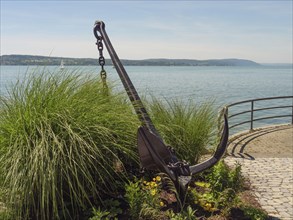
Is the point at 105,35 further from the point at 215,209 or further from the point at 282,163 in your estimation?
the point at 282,163

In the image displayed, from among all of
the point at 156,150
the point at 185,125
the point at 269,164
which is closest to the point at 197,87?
the point at 269,164

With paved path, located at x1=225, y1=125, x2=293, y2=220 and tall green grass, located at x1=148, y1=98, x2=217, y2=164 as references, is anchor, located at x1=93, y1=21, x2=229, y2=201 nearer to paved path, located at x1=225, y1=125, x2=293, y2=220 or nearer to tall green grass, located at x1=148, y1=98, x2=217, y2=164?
tall green grass, located at x1=148, y1=98, x2=217, y2=164

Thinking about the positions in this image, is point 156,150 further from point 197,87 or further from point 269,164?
point 197,87

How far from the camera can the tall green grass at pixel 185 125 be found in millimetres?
4564

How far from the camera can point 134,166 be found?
424 cm

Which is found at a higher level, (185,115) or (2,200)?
(185,115)

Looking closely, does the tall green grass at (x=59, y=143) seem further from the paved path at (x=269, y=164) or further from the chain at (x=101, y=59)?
the paved path at (x=269, y=164)

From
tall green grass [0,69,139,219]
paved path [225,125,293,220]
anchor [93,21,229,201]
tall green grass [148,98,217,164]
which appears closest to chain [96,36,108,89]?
anchor [93,21,229,201]

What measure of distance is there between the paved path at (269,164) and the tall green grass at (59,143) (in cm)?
187

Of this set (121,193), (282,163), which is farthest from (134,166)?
(282,163)

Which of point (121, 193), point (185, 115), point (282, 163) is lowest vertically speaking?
point (282, 163)

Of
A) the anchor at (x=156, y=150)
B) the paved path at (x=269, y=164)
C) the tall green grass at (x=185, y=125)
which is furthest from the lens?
the tall green grass at (x=185, y=125)

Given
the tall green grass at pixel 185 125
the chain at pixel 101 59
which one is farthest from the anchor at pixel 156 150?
the tall green grass at pixel 185 125

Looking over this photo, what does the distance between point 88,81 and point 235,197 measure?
2.17 metres
